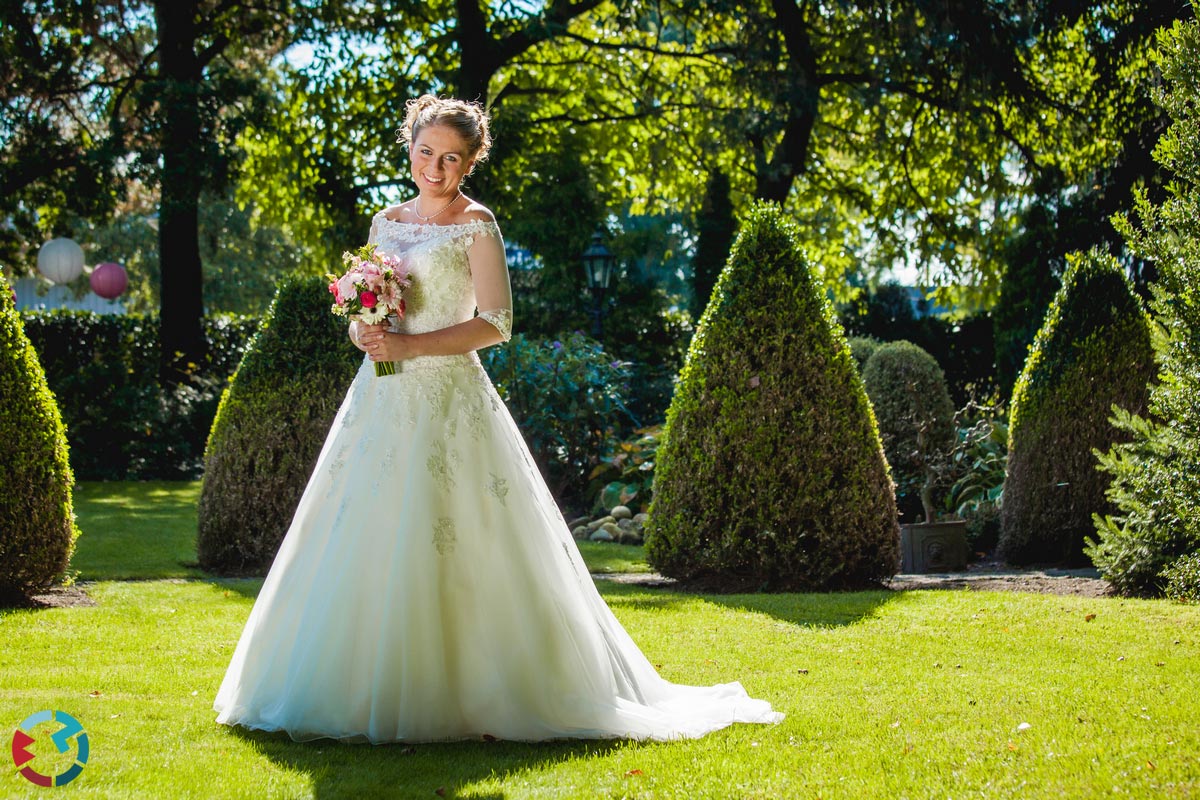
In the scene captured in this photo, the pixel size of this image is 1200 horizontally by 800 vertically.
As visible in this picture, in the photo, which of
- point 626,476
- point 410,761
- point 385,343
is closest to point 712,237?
point 626,476

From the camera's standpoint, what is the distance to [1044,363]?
32.1 feet

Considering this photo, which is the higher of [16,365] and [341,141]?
[341,141]

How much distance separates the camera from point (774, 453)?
26.5 feet

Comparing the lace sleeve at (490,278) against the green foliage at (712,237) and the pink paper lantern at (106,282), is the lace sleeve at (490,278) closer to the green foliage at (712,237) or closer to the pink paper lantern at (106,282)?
the green foliage at (712,237)

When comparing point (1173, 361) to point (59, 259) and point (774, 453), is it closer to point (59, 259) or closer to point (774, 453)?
point (774, 453)

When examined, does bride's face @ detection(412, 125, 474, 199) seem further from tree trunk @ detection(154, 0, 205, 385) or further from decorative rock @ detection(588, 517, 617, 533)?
tree trunk @ detection(154, 0, 205, 385)

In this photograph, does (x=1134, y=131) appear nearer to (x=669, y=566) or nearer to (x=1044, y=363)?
(x=1044, y=363)

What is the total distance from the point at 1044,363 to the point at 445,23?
1353 centimetres

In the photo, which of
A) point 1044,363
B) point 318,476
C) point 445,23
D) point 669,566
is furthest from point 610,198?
point 318,476

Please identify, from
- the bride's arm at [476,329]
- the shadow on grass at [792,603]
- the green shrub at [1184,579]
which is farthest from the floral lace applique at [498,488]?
the green shrub at [1184,579]

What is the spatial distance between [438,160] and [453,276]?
46cm

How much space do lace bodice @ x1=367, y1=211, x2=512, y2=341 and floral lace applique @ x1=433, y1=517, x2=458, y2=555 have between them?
79 centimetres

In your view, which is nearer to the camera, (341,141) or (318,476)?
(318,476)

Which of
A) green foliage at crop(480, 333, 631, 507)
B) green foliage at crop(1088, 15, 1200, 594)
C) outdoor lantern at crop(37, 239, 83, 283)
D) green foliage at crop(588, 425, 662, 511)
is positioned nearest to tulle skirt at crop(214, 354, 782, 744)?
green foliage at crop(1088, 15, 1200, 594)
